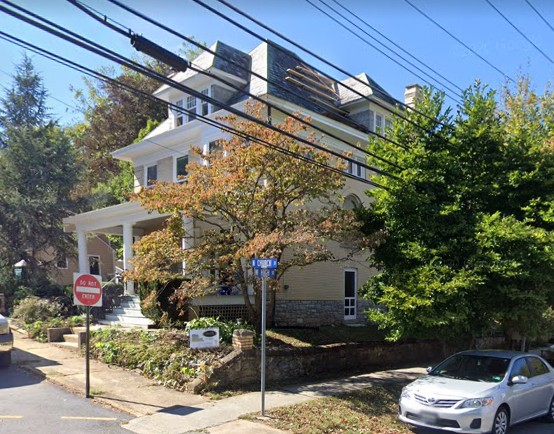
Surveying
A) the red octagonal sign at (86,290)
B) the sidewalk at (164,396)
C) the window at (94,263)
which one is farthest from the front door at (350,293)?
the window at (94,263)

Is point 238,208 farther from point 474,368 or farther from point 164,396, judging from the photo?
point 474,368

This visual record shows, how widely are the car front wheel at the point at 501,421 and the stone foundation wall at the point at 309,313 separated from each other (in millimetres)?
9682

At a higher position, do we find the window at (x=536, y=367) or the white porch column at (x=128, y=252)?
the white porch column at (x=128, y=252)

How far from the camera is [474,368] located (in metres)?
9.08

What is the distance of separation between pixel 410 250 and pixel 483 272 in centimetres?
156

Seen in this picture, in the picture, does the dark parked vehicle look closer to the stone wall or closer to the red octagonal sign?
the red octagonal sign

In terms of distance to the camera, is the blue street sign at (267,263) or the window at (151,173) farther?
the window at (151,173)

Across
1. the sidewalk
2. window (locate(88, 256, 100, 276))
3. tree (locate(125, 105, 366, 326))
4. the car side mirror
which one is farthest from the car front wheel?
window (locate(88, 256, 100, 276))

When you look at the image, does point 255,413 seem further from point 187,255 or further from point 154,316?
point 154,316

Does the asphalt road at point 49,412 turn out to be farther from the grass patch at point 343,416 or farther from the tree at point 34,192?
the tree at point 34,192

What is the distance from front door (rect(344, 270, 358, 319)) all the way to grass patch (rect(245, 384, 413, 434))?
10.5 metres

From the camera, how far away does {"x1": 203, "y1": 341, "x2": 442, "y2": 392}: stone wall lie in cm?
1040

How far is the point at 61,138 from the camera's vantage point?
1070 inches

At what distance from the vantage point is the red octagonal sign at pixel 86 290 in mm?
9617
